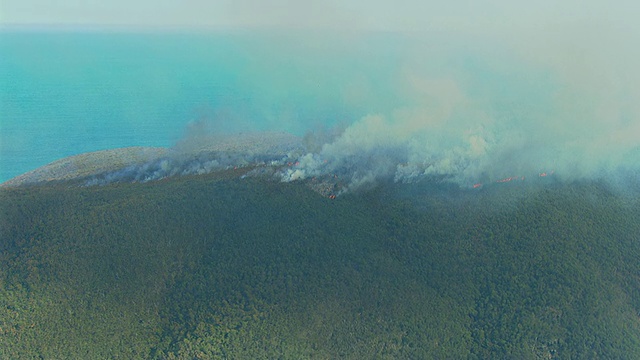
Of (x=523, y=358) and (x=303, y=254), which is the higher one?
(x=303, y=254)

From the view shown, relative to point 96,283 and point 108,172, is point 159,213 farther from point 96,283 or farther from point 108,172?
point 108,172

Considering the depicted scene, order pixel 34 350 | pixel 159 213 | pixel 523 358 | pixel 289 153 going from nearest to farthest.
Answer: pixel 34 350 < pixel 523 358 < pixel 159 213 < pixel 289 153

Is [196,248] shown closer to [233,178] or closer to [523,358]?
[233,178]

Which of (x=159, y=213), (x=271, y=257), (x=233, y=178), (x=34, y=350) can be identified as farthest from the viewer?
(x=233, y=178)

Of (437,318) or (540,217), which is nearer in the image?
(437,318)

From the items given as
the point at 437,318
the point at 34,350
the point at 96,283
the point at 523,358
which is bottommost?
the point at 523,358

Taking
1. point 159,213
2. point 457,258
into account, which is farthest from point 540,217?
point 159,213
